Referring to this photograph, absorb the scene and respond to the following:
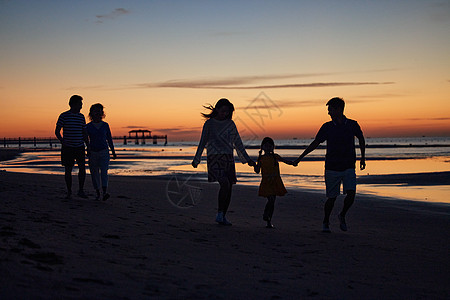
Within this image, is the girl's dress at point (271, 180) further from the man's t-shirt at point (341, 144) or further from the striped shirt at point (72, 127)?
the striped shirt at point (72, 127)

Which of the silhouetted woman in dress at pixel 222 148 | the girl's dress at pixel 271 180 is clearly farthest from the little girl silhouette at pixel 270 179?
the silhouetted woman in dress at pixel 222 148

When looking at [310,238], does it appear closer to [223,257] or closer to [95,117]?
[223,257]

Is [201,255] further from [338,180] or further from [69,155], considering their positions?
[69,155]

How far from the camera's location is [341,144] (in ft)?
21.6

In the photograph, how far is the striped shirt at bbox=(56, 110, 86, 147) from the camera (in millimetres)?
8383

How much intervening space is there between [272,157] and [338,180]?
1.20 metres

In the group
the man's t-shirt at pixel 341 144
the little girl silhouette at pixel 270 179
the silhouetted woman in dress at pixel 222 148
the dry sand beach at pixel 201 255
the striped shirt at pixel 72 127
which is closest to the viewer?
the dry sand beach at pixel 201 255

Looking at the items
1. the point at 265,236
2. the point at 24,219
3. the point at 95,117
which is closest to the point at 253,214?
the point at 265,236

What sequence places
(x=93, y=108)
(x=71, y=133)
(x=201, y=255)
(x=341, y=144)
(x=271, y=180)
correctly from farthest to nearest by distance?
(x=93, y=108) → (x=71, y=133) → (x=271, y=180) → (x=341, y=144) → (x=201, y=255)

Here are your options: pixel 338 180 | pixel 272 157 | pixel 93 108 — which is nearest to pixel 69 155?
pixel 93 108

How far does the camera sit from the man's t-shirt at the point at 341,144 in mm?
6578

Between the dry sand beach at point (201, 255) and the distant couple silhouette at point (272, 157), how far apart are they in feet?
1.77

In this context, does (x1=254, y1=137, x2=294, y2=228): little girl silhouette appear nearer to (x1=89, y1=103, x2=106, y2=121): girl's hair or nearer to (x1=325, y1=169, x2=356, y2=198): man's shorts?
(x1=325, y1=169, x2=356, y2=198): man's shorts

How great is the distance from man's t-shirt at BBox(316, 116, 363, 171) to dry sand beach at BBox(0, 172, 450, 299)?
1127 millimetres
